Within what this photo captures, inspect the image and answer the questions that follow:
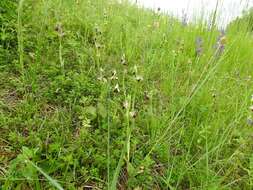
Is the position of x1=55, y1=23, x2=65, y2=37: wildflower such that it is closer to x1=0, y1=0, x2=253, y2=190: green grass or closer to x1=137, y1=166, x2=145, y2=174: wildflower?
x1=0, y1=0, x2=253, y2=190: green grass

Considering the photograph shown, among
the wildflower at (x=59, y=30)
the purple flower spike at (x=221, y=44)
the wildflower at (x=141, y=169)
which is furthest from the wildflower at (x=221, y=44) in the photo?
the wildflower at (x=59, y=30)

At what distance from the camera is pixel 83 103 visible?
5.22ft

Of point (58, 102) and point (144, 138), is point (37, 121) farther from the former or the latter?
point (144, 138)

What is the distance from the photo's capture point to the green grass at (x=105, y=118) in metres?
1.23

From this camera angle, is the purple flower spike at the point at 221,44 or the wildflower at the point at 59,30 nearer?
the purple flower spike at the point at 221,44

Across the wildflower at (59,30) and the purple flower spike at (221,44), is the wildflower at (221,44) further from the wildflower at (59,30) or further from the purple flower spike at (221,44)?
the wildflower at (59,30)

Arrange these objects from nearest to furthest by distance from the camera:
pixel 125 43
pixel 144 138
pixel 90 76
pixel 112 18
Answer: pixel 144 138 < pixel 90 76 < pixel 125 43 < pixel 112 18

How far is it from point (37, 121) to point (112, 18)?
1611mm

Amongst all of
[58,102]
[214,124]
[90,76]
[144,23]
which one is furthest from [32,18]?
[214,124]

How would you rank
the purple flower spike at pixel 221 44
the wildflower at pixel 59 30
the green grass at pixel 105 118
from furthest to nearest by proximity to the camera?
the wildflower at pixel 59 30, the green grass at pixel 105 118, the purple flower spike at pixel 221 44

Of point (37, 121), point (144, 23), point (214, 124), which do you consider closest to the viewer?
point (37, 121)

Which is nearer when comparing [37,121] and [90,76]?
[37,121]

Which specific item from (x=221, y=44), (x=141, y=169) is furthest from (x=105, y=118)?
(x=221, y=44)

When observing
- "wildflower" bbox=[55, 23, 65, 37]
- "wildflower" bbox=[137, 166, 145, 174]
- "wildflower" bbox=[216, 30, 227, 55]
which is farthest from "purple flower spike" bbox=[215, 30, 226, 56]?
"wildflower" bbox=[55, 23, 65, 37]
